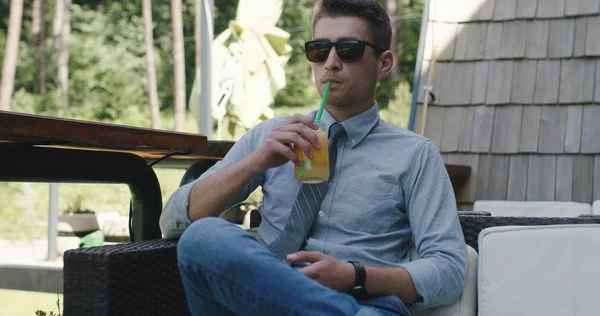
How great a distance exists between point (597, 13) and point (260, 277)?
3.43 meters

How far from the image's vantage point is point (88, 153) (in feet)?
6.68

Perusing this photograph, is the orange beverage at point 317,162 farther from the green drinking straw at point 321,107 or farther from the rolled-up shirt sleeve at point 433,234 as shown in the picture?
the rolled-up shirt sleeve at point 433,234

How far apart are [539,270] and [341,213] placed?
18.8 inches

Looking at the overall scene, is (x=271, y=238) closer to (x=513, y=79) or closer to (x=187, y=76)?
(x=513, y=79)

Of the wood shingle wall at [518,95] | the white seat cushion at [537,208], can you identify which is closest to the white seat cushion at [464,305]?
the white seat cushion at [537,208]

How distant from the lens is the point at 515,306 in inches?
65.4

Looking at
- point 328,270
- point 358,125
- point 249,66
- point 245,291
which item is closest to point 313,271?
point 328,270

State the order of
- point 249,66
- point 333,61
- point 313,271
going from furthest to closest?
point 249,66 → point 333,61 → point 313,271

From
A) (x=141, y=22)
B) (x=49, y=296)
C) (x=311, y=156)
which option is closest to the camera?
(x=311, y=156)

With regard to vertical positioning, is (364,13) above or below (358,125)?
above

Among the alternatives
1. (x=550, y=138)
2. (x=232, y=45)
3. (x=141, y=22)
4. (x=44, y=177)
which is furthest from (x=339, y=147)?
(x=141, y=22)

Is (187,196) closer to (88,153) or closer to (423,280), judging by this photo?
(88,153)

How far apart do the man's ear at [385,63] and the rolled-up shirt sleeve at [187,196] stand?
1.11ft

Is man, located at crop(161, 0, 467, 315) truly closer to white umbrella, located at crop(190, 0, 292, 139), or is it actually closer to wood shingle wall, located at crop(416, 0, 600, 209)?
wood shingle wall, located at crop(416, 0, 600, 209)
